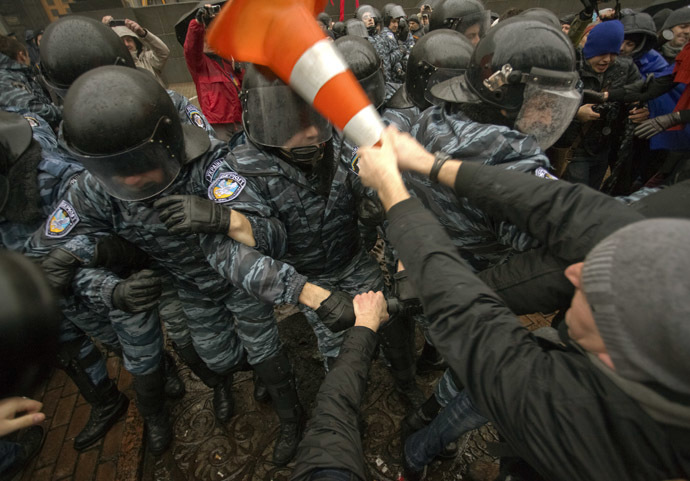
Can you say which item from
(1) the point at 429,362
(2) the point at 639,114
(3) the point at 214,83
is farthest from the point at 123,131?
(2) the point at 639,114

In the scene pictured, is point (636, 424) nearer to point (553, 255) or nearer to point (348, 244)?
point (553, 255)

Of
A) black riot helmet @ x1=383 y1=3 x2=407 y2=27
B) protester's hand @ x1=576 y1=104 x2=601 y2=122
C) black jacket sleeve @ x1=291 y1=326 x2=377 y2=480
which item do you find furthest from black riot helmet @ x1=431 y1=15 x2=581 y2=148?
black riot helmet @ x1=383 y1=3 x2=407 y2=27

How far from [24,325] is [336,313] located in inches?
51.0

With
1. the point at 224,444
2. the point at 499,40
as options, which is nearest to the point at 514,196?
the point at 499,40

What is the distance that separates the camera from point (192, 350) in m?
2.96

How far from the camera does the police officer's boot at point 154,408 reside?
2609 millimetres

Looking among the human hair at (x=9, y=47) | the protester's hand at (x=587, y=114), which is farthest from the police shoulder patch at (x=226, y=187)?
the human hair at (x=9, y=47)

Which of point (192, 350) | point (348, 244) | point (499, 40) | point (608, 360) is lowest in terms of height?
point (192, 350)

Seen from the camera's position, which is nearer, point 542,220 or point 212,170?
point 542,220

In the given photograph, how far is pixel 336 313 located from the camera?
1.90m

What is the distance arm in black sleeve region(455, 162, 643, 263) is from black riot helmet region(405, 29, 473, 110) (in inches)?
83.0

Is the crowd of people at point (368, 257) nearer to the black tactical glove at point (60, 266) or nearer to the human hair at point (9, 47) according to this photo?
the black tactical glove at point (60, 266)

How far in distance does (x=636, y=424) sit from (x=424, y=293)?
24.8 inches

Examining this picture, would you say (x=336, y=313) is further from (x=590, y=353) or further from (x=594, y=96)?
(x=594, y=96)
